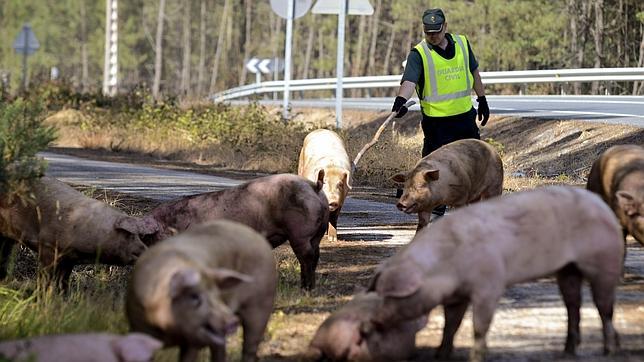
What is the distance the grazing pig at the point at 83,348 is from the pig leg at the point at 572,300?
245 cm

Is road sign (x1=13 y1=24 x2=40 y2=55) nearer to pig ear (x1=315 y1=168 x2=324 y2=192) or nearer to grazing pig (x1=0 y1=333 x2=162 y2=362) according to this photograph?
pig ear (x1=315 y1=168 x2=324 y2=192)

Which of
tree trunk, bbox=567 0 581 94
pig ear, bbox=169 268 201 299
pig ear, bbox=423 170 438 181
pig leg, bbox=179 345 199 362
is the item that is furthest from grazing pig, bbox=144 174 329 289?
tree trunk, bbox=567 0 581 94

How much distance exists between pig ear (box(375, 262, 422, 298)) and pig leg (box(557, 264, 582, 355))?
994 mm

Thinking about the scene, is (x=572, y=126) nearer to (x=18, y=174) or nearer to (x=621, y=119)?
(x=621, y=119)

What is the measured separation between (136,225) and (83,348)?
3125 mm

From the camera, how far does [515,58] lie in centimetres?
4866

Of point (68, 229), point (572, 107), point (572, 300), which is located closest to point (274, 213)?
point (68, 229)

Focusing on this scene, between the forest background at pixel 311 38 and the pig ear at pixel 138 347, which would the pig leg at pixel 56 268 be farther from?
the forest background at pixel 311 38

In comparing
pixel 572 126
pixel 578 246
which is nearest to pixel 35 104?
pixel 578 246

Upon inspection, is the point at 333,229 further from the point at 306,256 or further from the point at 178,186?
the point at 178,186

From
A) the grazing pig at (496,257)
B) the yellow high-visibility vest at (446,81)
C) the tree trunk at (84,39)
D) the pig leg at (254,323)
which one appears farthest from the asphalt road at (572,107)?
the tree trunk at (84,39)

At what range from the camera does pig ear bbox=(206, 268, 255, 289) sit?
6660 mm

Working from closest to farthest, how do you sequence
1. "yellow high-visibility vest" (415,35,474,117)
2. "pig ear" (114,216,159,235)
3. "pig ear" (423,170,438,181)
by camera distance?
"pig ear" (114,216,159,235) < "pig ear" (423,170,438,181) < "yellow high-visibility vest" (415,35,474,117)

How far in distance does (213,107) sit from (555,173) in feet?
42.0
